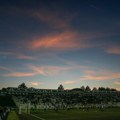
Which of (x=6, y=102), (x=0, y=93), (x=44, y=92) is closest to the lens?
(x=6, y=102)

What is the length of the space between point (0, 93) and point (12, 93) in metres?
8.62

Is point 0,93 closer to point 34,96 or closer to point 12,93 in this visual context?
point 12,93

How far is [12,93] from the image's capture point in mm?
178875

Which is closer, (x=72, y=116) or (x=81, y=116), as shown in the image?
(x=81, y=116)

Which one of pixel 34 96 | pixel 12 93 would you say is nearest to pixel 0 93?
pixel 12 93

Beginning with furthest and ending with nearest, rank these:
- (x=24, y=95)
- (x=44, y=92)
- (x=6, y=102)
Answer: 1. (x=44, y=92)
2. (x=24, y=95)
3. (x=6, y=102)

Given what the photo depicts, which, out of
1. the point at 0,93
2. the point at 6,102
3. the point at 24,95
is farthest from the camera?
the point at 24,95

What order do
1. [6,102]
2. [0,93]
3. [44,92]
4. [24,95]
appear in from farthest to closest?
[44,92] → [24,95] → [0,93] → [6,102]

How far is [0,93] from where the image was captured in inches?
6845

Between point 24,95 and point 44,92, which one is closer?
point 24,95

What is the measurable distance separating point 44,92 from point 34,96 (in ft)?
29.4

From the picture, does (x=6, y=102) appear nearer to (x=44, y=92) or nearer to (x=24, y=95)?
(x=24, y=95)

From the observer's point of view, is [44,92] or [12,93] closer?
[12,93]

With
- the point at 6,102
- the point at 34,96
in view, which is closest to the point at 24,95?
the point at 34,96
